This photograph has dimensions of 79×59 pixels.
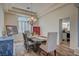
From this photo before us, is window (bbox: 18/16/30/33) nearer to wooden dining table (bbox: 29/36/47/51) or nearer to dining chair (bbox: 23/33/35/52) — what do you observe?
dining chair (bbox: 23/33/35/52)

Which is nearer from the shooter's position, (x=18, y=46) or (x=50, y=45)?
(x=18, y=46)

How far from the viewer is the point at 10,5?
8.25 feet

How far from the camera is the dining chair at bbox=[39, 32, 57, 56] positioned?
2.62 meters

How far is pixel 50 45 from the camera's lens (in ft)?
8.95

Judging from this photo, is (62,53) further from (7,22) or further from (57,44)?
(7,22)

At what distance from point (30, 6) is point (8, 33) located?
84 centimetres

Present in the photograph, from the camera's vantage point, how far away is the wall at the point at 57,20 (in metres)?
2.53

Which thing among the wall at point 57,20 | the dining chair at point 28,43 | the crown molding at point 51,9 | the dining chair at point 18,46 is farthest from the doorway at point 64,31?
the dining chair at point 18,46

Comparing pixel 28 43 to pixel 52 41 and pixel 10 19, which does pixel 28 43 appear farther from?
pixel 10 19

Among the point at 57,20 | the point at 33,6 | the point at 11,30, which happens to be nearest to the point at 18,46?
the point at 11,30

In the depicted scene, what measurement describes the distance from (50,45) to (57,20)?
0.66m

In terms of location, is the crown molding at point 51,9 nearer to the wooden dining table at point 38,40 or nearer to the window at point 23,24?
the window at point 23,24

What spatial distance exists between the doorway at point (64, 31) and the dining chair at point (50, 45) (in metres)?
0.15

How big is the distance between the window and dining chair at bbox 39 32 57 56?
571mm
